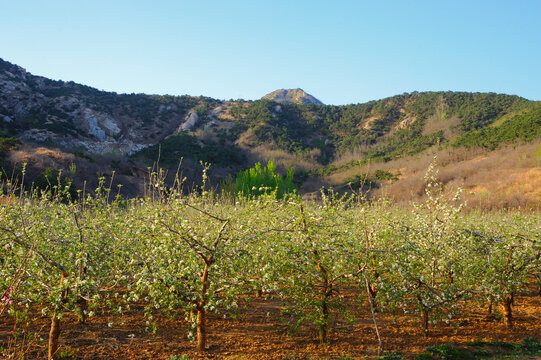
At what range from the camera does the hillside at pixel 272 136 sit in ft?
119

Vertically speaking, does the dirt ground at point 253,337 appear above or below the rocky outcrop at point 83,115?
below

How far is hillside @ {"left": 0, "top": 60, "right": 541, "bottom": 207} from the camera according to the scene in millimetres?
36125

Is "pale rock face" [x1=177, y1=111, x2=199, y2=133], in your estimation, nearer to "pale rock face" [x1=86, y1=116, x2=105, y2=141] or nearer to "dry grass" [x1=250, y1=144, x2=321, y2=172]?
"pale rock face" [x1=86, y1=116, x2=105, y2=141]

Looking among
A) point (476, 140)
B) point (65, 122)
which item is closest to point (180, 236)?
point (476, 140)

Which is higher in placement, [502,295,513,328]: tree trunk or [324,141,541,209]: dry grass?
[324,141,541,209]: dry grass

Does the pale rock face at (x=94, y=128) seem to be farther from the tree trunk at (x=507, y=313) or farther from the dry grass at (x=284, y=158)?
the tree trunk at (x=507, y=313)

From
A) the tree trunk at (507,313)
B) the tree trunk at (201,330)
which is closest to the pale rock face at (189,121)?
the tree trunk at (201,330)

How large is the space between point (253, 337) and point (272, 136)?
59.8m

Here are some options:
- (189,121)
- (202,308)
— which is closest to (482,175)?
(202,308)

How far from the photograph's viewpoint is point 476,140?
45.9 meters

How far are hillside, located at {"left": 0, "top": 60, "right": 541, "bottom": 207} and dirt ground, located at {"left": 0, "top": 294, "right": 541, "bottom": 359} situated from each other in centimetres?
2155

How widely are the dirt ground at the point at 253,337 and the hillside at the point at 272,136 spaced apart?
70.7 feet

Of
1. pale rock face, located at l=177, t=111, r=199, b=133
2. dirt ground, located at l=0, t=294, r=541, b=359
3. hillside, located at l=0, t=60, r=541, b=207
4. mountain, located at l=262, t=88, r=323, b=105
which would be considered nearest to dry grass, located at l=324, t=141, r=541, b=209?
hillside, located at l=0, t=60, r=541, b=207

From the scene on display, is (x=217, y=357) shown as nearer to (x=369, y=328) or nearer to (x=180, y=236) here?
(x=180, y=236)
